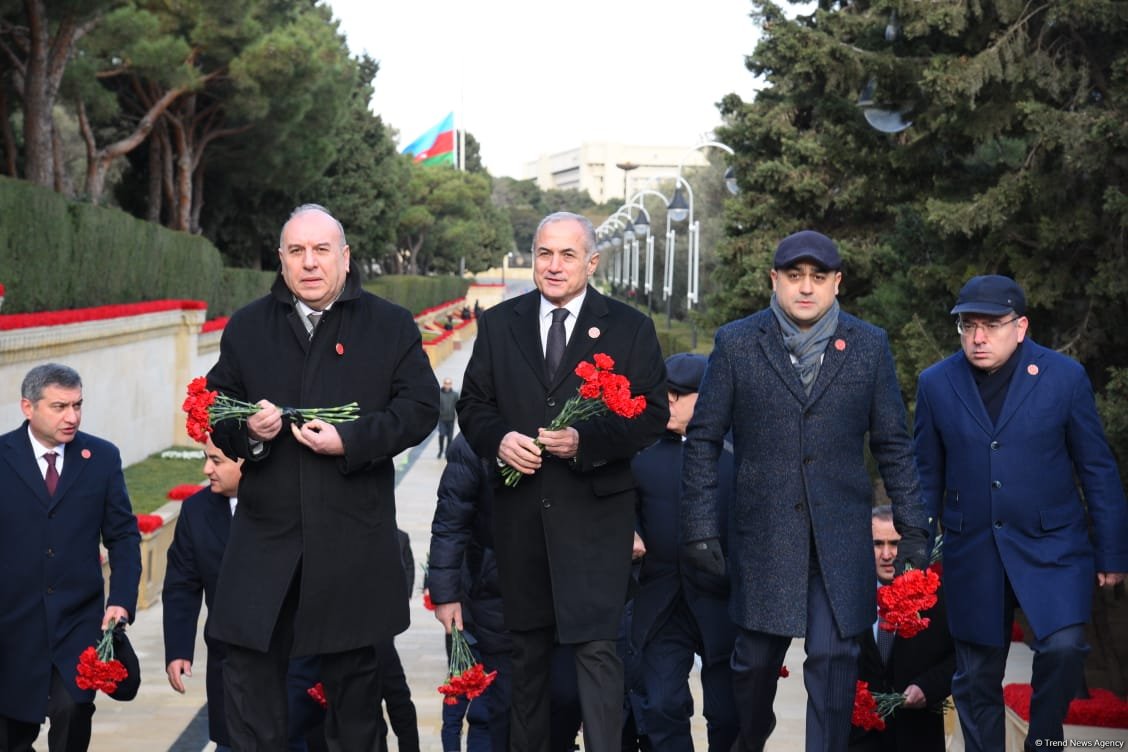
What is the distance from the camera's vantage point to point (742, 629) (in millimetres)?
5242

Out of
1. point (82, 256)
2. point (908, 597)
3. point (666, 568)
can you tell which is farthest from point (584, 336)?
point (82, 256)

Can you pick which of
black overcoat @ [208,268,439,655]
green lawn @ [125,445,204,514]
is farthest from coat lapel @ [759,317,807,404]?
green lawn @ [125,445,204,514]

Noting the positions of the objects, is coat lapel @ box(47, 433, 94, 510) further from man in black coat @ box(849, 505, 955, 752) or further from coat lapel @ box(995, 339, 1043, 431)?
coat lapel @ box(995, 339, 1043, 431)

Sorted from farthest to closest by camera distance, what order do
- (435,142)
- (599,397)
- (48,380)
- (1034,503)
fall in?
(435,142)
(48,380)
(1034,503)
(599,397)

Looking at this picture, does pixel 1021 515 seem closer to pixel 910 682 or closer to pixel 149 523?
pixel 910 682

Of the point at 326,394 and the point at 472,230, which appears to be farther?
the point at 472,230

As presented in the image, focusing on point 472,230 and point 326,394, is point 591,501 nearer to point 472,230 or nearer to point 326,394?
point 326,394

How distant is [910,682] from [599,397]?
1.99 m

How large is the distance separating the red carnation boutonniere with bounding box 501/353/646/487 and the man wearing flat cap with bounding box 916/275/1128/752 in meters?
1.45

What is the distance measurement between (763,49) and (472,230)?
75012 mm

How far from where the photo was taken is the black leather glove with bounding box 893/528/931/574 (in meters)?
5.09

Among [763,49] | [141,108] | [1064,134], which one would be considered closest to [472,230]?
[141,108]

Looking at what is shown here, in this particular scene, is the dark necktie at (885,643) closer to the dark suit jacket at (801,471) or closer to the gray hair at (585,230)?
the dark suit jacket at (801,471)

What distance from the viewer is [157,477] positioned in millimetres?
20812
